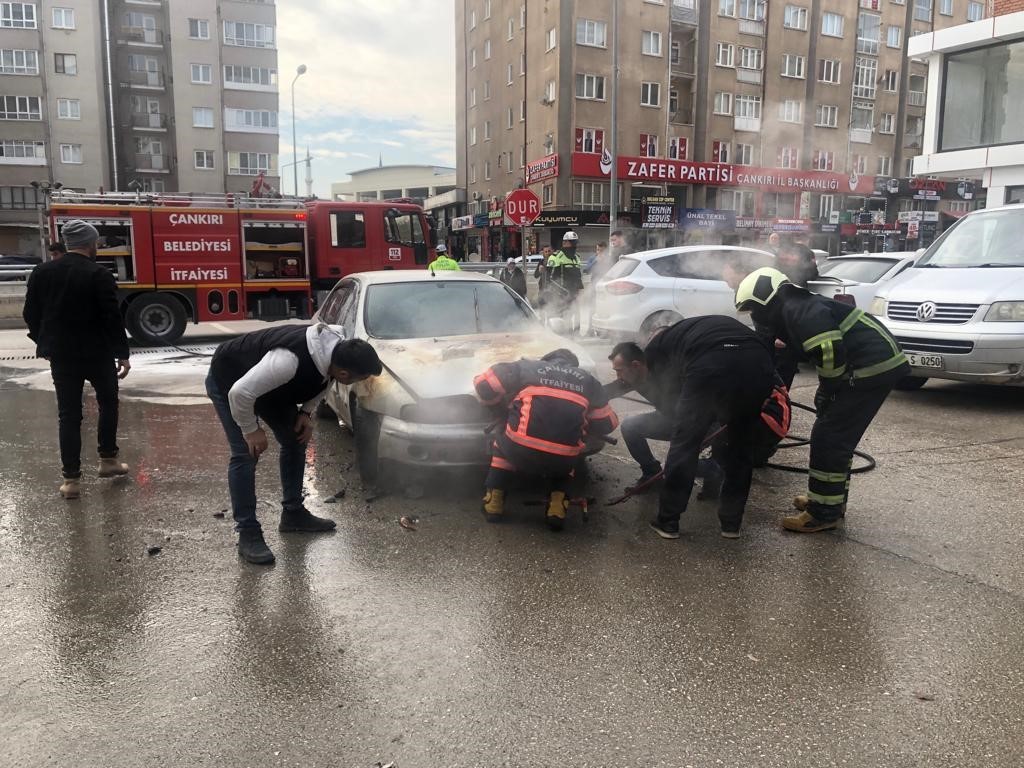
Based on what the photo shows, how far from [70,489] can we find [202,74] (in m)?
48.0

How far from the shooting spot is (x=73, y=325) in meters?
4.98

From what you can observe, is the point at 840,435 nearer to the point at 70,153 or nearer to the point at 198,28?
the point at 70,153

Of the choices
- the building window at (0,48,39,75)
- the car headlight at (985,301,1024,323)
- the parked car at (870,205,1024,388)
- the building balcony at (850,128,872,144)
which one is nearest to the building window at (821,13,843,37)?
the building balcony at (850,128,872,144)

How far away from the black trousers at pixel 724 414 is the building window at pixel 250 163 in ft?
157

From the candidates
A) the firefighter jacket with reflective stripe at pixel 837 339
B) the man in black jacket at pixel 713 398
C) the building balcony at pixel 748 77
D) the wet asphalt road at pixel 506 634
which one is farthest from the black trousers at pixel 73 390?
the building balcony at pixel 748 77

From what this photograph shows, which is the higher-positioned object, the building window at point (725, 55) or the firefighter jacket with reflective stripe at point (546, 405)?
the building window at point (725, 55)

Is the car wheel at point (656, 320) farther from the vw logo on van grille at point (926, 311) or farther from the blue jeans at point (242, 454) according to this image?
the blue jeans at point (242, 454)

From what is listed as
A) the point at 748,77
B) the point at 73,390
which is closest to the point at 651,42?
the point at 748,77

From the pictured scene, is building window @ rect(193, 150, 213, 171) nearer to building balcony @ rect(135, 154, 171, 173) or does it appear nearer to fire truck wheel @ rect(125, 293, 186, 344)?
building balcony @ rect(135, 154, 171, 173)

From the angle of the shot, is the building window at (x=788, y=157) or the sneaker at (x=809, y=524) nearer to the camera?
the sneaker at (x=809, y=524)

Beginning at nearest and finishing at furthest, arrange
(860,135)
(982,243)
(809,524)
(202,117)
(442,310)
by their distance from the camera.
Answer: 1. (809,524)
2. (442,310)
3. (982,243)
4. (860,135)
5. (202,117)

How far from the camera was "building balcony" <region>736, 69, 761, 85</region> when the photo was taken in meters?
40.4

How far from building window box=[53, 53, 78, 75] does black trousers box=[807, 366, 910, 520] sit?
50.6 meters

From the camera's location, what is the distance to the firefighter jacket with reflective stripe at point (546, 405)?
421 cm
